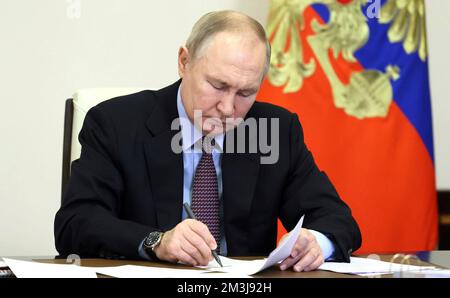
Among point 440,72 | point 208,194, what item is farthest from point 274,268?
point 440,72

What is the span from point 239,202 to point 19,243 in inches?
77.5

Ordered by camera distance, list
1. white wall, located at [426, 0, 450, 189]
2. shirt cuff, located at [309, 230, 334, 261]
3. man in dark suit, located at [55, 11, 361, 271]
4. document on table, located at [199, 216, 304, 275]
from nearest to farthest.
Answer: document on table, located at [199, 216, 304, 275] < shirt cuff, located at [309, 230, 334, 261] < man in dark suit, located at [55, 11, 361, 271] < white wall, located at [426, 0, 450, 189]

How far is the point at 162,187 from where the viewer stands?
7.46 feet

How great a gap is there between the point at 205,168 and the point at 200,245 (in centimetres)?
57

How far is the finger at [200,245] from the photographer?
1755 millimetres

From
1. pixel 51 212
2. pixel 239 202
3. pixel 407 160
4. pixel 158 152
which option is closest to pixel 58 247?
pixel 158 152

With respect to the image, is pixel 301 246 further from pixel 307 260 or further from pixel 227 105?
pixel 227 105

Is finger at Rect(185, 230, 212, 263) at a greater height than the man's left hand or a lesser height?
greater

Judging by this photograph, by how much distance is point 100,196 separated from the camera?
2166 mm

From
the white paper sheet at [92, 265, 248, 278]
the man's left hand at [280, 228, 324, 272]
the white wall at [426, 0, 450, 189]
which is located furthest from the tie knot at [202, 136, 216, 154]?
the white wall at [426, 0, 450, 189]

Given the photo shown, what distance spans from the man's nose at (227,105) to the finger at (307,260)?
538mm

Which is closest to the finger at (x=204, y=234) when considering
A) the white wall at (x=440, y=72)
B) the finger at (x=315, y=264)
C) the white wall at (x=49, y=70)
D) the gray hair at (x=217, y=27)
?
the finger at (x=315, y=264)

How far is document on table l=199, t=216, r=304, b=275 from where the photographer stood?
5.55 ft

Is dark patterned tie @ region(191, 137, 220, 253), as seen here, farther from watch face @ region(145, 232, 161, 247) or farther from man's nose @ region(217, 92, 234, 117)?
watch face @ region(145, 232, 161, 247)
